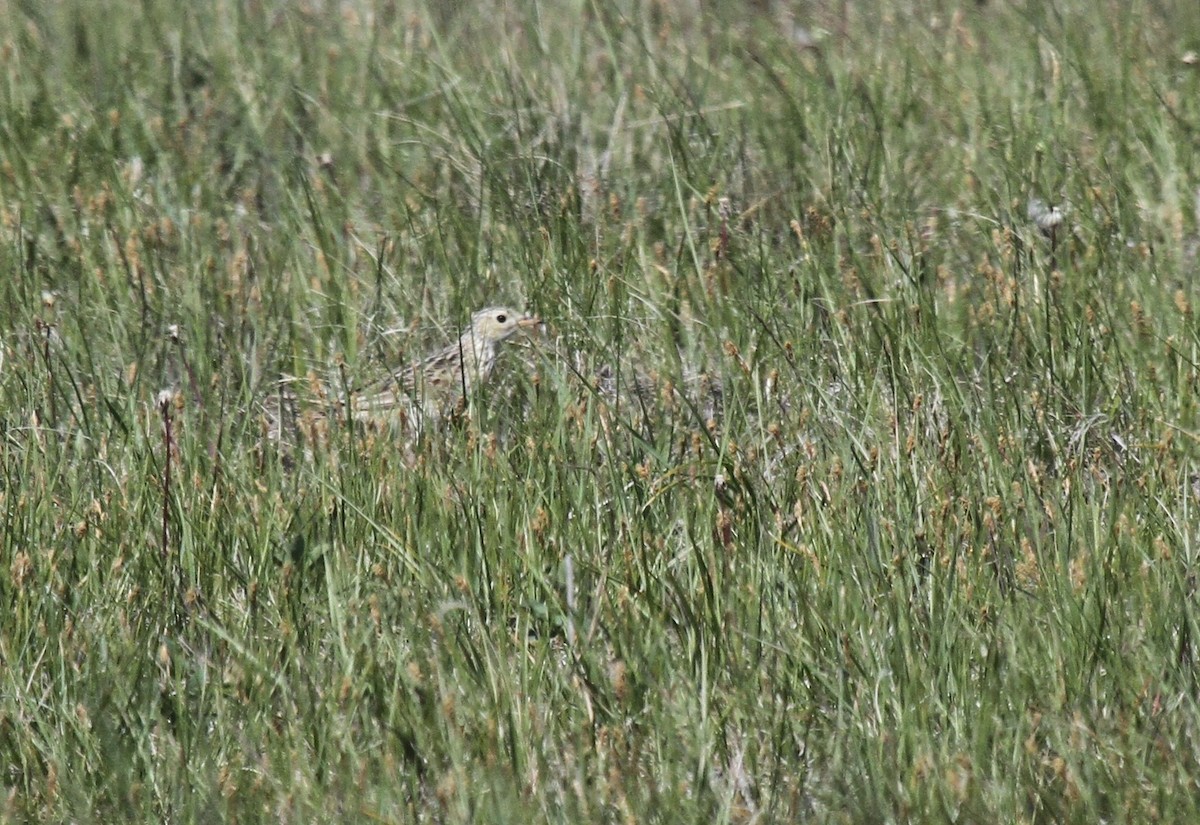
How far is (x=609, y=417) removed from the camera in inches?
180

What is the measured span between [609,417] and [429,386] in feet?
2.68

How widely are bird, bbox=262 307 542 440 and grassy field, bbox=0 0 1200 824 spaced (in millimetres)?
80

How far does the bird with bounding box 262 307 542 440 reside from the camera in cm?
478

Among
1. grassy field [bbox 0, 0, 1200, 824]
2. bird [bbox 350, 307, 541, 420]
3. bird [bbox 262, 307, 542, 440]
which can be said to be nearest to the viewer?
grassy field [bbox 0, 0, 1200, 824]

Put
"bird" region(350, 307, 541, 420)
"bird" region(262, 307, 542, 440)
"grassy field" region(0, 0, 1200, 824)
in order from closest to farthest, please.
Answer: "grassy field" region(0, 0, 1200, 824) → "bird" region(262, 307, 542, 440) → "bird" region(350, 307, 541, 420)

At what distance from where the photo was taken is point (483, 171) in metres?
5.93

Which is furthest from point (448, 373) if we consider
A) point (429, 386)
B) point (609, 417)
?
point (609, 417)

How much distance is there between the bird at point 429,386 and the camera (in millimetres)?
4781

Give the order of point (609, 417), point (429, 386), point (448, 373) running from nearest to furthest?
point (609, 417) → point (429, 386) → point (448, 373)

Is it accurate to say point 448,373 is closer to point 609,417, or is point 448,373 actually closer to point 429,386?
point 429,386

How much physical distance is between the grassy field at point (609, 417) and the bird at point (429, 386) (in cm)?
8

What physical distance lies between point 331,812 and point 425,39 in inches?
183

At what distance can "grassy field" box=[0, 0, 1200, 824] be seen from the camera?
333 cm

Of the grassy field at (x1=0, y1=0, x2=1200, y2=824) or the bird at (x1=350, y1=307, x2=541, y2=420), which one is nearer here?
the grassy field at (x1=0, y1=0, x2=1200, y2=824)
